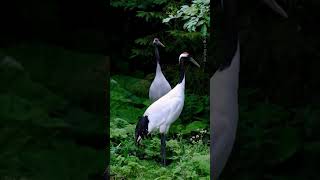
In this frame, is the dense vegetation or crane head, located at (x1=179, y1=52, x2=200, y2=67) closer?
crane head, located at (x1=179, y1=52, x2=200, y2=67)

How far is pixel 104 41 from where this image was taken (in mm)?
2936

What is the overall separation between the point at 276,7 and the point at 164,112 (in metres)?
0.70

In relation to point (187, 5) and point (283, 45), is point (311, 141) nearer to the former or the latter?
point (283, 45)

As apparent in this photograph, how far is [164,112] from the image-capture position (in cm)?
296

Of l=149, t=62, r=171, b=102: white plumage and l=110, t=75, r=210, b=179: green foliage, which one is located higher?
l=149, t=62, r=171, b=102: white plumage

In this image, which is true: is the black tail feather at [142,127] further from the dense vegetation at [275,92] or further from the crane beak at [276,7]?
the crane beak at [276,7]

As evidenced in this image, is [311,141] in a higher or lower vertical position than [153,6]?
lower

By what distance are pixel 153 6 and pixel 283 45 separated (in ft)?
2.07

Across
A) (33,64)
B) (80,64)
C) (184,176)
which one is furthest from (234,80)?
(33,64)

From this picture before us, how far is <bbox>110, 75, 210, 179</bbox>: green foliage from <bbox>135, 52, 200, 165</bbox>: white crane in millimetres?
31

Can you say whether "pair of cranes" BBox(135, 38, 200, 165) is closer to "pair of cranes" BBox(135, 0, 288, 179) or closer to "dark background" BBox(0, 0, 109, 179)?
"pair of cranes" BBox(135, 0, 288, 179)

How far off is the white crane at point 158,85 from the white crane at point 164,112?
1.0 inches

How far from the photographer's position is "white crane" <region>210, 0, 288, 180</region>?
293 centimetres

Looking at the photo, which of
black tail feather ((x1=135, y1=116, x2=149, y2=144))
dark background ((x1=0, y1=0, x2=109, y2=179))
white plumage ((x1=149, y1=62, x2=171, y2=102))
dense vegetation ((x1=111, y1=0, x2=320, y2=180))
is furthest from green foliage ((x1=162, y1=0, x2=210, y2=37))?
black tail feather ((x1=135, y1=116, x2=149, y2=144))
